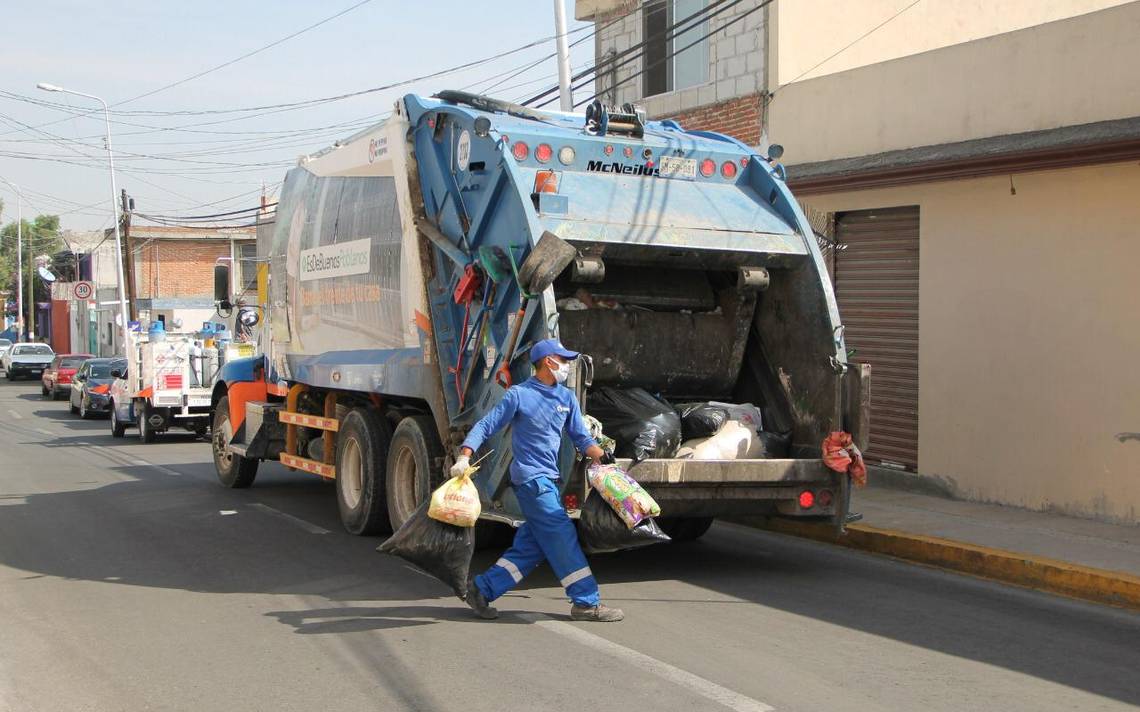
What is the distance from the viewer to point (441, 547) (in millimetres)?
7059

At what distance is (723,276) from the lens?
9.35 metres

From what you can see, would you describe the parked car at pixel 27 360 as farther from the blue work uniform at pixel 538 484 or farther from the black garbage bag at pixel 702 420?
→ the blue work uniform at pixel 538 484

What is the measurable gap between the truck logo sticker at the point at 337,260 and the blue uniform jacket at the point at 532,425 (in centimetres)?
357

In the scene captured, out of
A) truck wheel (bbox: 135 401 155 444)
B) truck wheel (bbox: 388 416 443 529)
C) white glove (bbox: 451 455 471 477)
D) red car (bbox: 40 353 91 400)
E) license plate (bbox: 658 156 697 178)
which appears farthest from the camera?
red car (bbox: 40 353 91 400)

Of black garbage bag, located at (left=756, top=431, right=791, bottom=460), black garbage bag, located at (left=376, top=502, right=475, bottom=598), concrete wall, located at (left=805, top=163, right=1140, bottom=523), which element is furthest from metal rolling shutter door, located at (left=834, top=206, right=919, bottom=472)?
black garbage bag, located at (left=376, top=502, right=475, bottom=598)

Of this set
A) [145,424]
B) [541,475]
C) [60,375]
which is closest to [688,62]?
[541,475]

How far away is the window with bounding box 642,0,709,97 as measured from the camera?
53.5 ft

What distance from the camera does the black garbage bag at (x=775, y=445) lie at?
8.81m

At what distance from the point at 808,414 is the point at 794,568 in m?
1.14

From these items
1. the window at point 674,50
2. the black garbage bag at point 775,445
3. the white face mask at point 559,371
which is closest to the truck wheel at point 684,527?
the black garbage bag at point 775,445

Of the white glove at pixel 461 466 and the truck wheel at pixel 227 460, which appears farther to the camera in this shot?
the truck wheel at pixel 227 460

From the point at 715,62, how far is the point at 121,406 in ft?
44.0

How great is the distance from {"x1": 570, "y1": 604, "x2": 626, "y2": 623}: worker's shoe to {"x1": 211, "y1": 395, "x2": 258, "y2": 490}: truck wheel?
7.48 metres

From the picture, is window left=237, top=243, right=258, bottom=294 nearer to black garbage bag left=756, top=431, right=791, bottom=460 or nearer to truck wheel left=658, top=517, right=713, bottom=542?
truck wheel left=658, top=517, right=713, bottom=542
